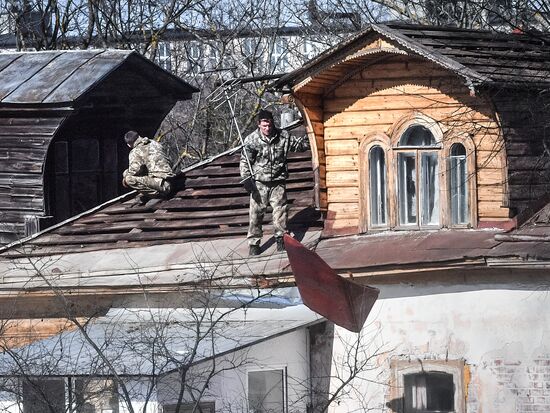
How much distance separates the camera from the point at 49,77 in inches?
925

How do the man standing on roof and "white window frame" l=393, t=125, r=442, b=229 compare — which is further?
the man standing on roof

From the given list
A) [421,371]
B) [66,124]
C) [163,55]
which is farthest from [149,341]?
[163,55]

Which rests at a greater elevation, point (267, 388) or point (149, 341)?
point (149, 341)

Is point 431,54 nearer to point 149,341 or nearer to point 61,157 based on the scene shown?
point 149,341

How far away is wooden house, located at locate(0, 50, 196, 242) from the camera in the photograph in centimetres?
2295

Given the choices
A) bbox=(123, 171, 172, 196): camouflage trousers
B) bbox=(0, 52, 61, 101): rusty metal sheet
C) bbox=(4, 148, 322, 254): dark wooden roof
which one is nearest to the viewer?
bbox=(4, 148, 322, 254): dark wooden roof

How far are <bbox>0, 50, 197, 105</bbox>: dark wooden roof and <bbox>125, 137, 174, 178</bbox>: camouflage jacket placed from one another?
208 cm

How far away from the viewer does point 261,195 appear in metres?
18.2

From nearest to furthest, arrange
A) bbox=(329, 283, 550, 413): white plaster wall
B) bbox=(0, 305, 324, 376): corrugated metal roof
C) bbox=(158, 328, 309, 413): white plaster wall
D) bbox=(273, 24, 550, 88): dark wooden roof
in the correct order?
1. bbox=(0, 305, 324, 376): corrugated metal roof
2. bbox=(158, 328, 309, 413): white plaster wall
3. bbox=(329, 283, 550, 413): white plaster wall
4. bbox=(273, 24, 550, 88): dark wooden roof

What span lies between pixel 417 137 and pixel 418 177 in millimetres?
462

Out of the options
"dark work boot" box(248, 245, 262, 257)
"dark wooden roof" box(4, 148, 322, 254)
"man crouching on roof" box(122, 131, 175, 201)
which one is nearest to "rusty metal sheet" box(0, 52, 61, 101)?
"man crouching on roof" box(122, 131, 175, 201)

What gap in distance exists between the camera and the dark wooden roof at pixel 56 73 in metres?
22.8

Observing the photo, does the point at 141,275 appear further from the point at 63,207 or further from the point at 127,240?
the point at 63,207

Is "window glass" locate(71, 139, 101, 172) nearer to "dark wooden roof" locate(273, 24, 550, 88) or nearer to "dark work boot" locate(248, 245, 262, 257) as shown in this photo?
"dark work boot" locate(248, 245, 262, 257)
